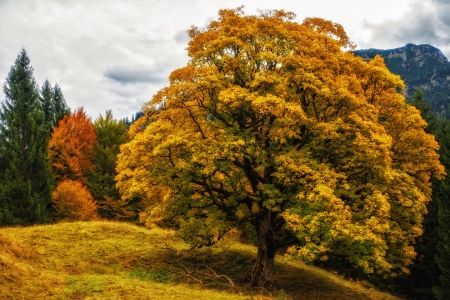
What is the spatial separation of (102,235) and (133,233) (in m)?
2.53

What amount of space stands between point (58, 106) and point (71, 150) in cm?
1372

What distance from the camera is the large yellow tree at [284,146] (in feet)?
53.0

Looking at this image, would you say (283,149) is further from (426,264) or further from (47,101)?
(47,101)

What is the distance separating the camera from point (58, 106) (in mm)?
55750

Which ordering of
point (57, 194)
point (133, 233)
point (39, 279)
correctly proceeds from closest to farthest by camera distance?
point (39, 279), point (133, 233), point (57, 194)

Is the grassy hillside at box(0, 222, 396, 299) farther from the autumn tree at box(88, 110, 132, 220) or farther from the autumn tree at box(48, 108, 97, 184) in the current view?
the autumn tree at box(48, 108, 97, 184)

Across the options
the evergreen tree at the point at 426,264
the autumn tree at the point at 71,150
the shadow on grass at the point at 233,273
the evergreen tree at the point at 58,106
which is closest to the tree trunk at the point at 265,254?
the shadow on grass at the point at 233,273

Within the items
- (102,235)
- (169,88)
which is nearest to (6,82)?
(102,235)

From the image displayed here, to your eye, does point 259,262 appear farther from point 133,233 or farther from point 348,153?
point 133,233

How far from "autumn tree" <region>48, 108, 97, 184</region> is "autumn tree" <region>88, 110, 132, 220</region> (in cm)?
103

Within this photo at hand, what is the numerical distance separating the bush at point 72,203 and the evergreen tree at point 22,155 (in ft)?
3.82

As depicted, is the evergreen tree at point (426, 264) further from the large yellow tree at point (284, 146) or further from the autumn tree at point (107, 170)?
the autumn tree at point (107, 170)

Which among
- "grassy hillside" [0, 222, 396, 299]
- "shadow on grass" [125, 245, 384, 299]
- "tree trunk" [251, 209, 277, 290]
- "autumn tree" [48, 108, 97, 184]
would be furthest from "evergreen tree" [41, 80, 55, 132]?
"tree trunk" [251, 209, 277, 290]

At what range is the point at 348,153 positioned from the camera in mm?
18062
